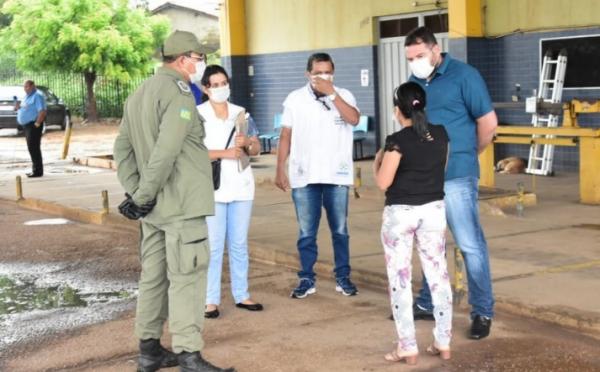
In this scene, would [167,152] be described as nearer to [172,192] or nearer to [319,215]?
[172,192]

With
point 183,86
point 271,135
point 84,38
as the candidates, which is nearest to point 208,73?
point 183,86

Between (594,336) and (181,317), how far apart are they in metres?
2.80

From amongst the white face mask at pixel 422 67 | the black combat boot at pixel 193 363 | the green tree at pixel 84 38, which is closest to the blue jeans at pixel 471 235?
the white face mask at pixel 422 67

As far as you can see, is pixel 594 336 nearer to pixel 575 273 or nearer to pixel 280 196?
pixel 575 273

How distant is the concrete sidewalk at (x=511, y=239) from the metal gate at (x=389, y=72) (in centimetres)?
279

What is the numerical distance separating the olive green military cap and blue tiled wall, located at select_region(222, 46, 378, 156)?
1348cm

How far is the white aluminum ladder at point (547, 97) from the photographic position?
15.9 m

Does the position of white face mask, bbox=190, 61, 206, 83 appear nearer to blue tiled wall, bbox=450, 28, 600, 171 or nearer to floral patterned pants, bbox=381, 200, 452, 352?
floral patterned pants, bbox=381, 200, 452, 352

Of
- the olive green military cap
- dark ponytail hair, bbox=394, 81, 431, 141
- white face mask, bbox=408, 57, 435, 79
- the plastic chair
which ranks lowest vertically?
the plastic chair

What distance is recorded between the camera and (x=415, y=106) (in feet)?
21.5

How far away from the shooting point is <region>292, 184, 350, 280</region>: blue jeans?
8469 millimetres

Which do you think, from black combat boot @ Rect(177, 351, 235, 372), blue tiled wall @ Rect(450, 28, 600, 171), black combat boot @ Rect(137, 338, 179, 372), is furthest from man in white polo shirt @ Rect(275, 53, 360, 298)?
blue tiled wall @ Rect(450, 28, 600, 171)

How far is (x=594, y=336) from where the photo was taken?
7.28 metres

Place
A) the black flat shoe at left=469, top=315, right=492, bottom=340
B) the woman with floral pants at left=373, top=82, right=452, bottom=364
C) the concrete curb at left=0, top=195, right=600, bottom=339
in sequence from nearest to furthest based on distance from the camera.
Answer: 1. the woman with floral pants at left=373, top=82, right=452, bottom=364
2. the black flat shoe at left=469, top=315, right=492, bottom=340
3. the concrete curb at left=0, top=195, right=600, bottom=339
